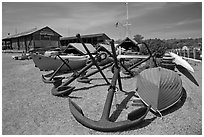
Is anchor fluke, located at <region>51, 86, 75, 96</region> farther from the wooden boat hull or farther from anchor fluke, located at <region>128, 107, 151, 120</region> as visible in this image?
anchor fluke, located at <region>128, 107, 151, 120</region>

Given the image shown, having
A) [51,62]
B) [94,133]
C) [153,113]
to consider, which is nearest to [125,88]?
[153,113]

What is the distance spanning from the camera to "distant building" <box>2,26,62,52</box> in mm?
28730

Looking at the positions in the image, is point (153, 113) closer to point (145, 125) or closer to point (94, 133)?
point (145, 125)

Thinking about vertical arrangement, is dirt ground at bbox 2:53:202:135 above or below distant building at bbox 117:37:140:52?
below

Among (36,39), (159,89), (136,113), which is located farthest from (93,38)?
(136,113)

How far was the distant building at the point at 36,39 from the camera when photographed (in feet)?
Result: 94.3

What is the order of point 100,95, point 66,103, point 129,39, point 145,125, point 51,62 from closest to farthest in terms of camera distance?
1. point 145,125
2. point 66,103
3. point 100,95
4. point 51,62
5. point 129,39

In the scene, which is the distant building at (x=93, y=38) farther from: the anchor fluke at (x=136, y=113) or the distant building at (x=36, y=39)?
the anchor fluke at (x=136, y=113)

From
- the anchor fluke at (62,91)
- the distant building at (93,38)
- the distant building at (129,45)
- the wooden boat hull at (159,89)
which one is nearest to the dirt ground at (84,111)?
the anchor fluke at (62,91)

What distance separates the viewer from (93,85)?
246 inches

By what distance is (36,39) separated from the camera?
29.0 meters

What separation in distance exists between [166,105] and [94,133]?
175cm

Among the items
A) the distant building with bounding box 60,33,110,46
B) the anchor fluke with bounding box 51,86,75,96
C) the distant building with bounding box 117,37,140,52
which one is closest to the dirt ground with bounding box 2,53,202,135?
the anchor fluke with bounding box 51,86,75,96

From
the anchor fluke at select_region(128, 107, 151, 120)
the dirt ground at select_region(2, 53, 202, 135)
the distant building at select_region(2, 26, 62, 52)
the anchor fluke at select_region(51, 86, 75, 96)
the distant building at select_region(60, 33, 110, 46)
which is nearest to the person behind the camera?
the anchor fluke at select_region(128, 107, 151, 120)
